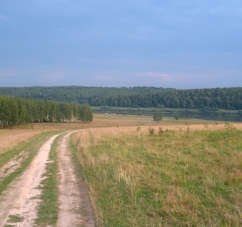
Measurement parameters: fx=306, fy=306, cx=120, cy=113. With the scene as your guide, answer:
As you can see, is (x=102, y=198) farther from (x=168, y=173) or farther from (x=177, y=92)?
(x=177, y=92)

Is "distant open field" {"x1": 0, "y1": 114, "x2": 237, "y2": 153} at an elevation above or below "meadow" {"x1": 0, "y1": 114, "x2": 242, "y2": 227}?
below

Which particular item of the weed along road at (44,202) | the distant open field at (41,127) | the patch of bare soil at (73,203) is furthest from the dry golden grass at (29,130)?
the patch of bare soil at (73,203)

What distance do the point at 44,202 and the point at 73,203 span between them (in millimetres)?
736

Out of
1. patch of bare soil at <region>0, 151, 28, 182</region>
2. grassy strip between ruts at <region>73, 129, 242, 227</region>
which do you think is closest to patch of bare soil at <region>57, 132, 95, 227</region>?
grassy strip between ruts at <region>73, 129, 242, 227</region>

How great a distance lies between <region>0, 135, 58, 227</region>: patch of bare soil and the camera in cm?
636

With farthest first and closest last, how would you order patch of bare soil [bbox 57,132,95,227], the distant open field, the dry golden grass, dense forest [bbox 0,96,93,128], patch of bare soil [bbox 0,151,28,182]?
dense forest [bbox 0,96,93,128] → the distant open field → the dry golden grass → patch of bare soil [bbox 0,151,28,182] → patch of bare soil [bbox 57,132,95,227]

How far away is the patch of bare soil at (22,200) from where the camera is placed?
636 cm

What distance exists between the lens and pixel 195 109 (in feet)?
490

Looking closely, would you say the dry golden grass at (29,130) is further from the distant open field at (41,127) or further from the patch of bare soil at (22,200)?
the patch of bare soil at (22,200)

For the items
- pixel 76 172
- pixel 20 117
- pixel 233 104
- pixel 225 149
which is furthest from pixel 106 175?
pixel 233 104

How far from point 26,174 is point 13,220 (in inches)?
197

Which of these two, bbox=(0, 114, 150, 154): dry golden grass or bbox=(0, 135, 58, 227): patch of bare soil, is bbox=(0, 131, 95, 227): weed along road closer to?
bbox=(0, 135, 58, 227): patch of bare soil

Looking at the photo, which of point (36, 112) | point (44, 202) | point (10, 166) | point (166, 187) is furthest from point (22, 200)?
point (36, 112)

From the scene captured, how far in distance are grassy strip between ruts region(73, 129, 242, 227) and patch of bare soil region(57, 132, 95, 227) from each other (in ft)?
0.80
